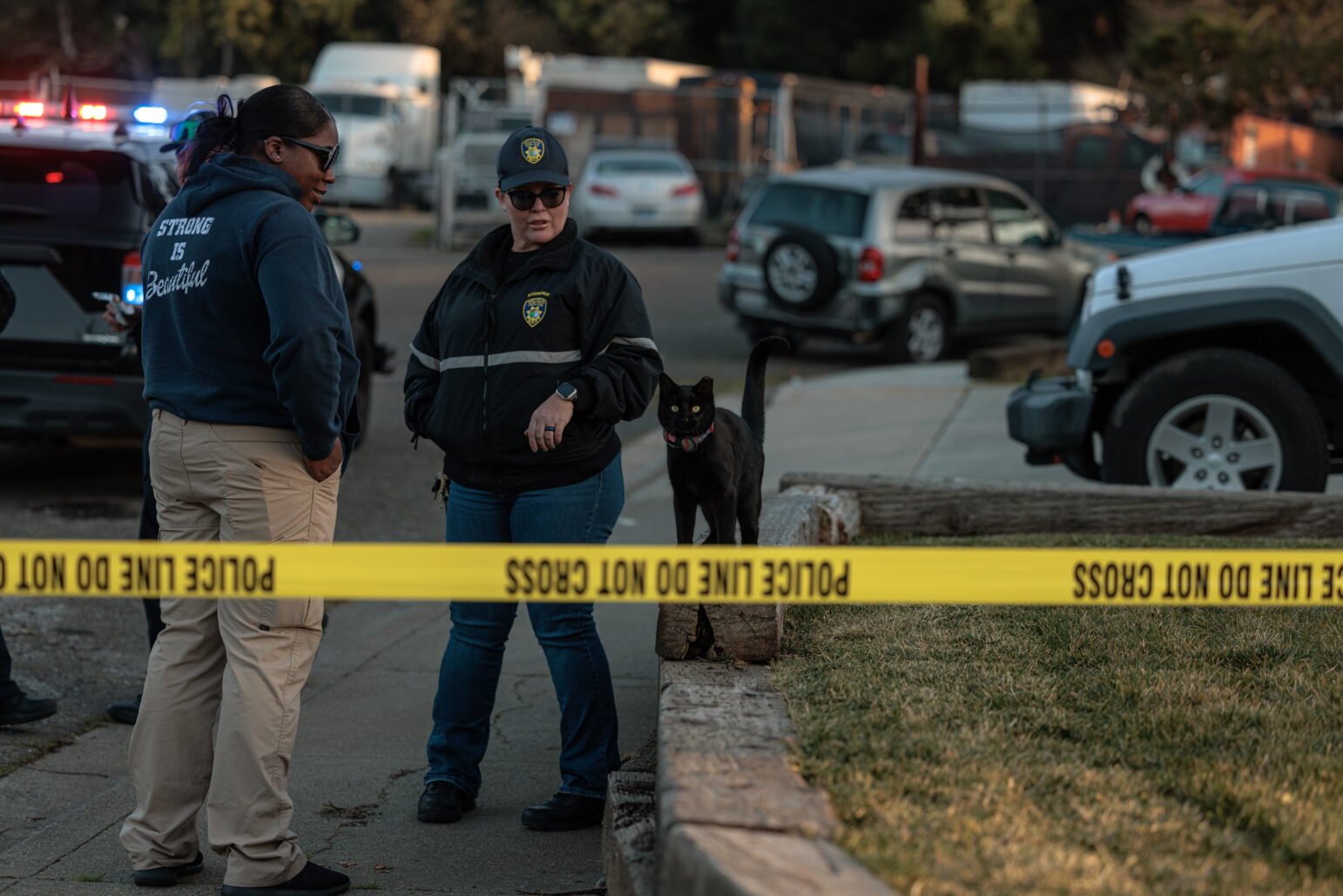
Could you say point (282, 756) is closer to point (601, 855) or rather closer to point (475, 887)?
point (475, 887)

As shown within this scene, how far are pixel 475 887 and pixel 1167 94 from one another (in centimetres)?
3096

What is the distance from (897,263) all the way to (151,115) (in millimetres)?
9043

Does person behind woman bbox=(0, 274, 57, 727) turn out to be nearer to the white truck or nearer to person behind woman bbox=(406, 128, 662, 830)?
person behind woman bbox=(406, 128, 662, 830)

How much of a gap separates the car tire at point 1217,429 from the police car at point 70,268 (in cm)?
384

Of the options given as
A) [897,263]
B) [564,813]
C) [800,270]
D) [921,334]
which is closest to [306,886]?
[564,813]

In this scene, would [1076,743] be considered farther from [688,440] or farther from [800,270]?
[800,270]

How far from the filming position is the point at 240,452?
4.05m

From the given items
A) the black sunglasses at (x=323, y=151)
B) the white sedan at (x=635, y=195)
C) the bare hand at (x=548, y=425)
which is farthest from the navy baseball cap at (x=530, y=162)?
the white sedan at (x=635, y=195)

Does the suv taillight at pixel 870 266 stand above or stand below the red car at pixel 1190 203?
below

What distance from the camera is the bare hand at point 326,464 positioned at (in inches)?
Result: 162

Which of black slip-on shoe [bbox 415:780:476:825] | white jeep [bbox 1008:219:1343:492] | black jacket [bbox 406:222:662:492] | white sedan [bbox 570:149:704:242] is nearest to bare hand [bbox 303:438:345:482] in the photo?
black jacket [bbox 406:222:662:492]

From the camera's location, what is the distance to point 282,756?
4.12m

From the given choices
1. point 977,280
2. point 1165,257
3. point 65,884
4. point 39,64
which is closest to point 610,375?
point 65,884

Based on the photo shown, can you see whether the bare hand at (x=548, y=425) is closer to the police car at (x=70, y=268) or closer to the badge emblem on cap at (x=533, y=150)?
the badge emblem on cap at (x=533, y=150)
